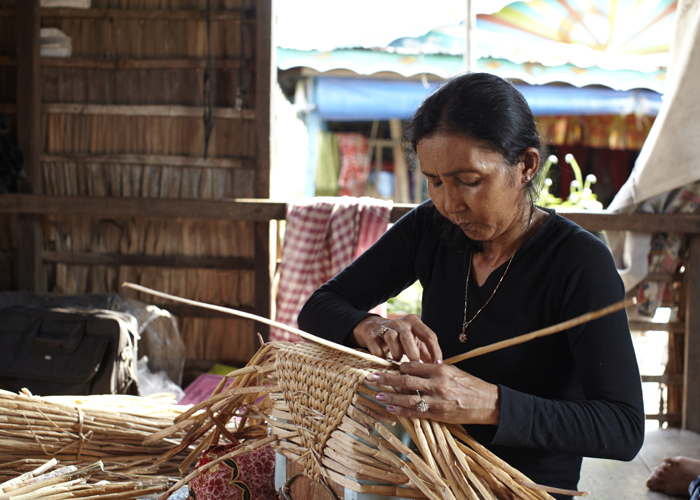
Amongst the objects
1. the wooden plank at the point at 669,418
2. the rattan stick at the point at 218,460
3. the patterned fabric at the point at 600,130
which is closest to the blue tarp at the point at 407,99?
the patterned fabric at the point at 600,130

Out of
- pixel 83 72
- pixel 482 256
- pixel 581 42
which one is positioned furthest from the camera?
pixel 581 42

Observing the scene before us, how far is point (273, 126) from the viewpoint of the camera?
3072 millimetres

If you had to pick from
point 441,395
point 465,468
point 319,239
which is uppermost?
point 319,239

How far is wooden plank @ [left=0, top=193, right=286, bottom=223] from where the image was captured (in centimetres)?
296

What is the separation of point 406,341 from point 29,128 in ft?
9.20

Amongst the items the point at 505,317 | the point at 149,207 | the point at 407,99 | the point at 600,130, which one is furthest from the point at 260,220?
the point at 600,130

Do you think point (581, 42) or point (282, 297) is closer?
point (282, 297)

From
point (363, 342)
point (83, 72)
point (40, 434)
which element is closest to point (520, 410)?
point (363, 342)

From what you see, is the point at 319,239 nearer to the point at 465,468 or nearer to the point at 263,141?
the point at 263,141

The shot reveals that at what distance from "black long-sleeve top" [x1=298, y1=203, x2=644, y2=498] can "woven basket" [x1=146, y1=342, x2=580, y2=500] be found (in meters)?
0.09

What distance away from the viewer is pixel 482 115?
4.16 ft

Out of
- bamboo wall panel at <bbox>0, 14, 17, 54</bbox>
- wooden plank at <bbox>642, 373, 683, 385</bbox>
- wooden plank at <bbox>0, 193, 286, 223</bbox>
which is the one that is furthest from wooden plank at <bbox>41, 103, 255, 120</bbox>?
wooden plank at <bbox>642, 373, 683, 385</bbox>

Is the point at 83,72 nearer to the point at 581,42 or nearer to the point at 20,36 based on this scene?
the point at 20,36

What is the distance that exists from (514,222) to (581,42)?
19.4ft
